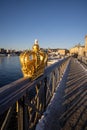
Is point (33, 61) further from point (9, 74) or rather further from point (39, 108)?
point (9, 74)

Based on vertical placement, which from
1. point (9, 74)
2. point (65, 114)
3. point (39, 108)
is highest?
point (39, 108)

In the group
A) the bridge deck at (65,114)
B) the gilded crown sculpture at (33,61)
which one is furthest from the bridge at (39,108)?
the gilded crown sculpture at (33,61)

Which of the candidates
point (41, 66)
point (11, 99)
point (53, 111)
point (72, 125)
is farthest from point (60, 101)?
point (11, 99)

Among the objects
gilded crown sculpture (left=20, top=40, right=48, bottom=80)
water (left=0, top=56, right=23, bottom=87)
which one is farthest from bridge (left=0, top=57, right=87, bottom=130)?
water (left=0, top=56, right=23, bottom=87)

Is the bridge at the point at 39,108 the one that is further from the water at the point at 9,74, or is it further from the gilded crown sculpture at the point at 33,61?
the water at the point at 9,74

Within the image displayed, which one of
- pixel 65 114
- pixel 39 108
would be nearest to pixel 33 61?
pixel 39 108

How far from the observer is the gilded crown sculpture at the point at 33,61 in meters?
3.03

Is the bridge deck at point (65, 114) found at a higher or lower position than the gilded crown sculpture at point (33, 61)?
lower

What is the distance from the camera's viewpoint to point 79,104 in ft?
17.7

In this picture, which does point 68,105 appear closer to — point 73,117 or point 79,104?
point 79,104

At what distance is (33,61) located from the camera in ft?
10.9

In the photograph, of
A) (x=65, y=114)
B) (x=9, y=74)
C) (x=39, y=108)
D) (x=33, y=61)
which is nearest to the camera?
(x=33, y=61)

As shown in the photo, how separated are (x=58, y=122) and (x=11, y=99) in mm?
2504

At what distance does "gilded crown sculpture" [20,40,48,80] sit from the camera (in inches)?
119
